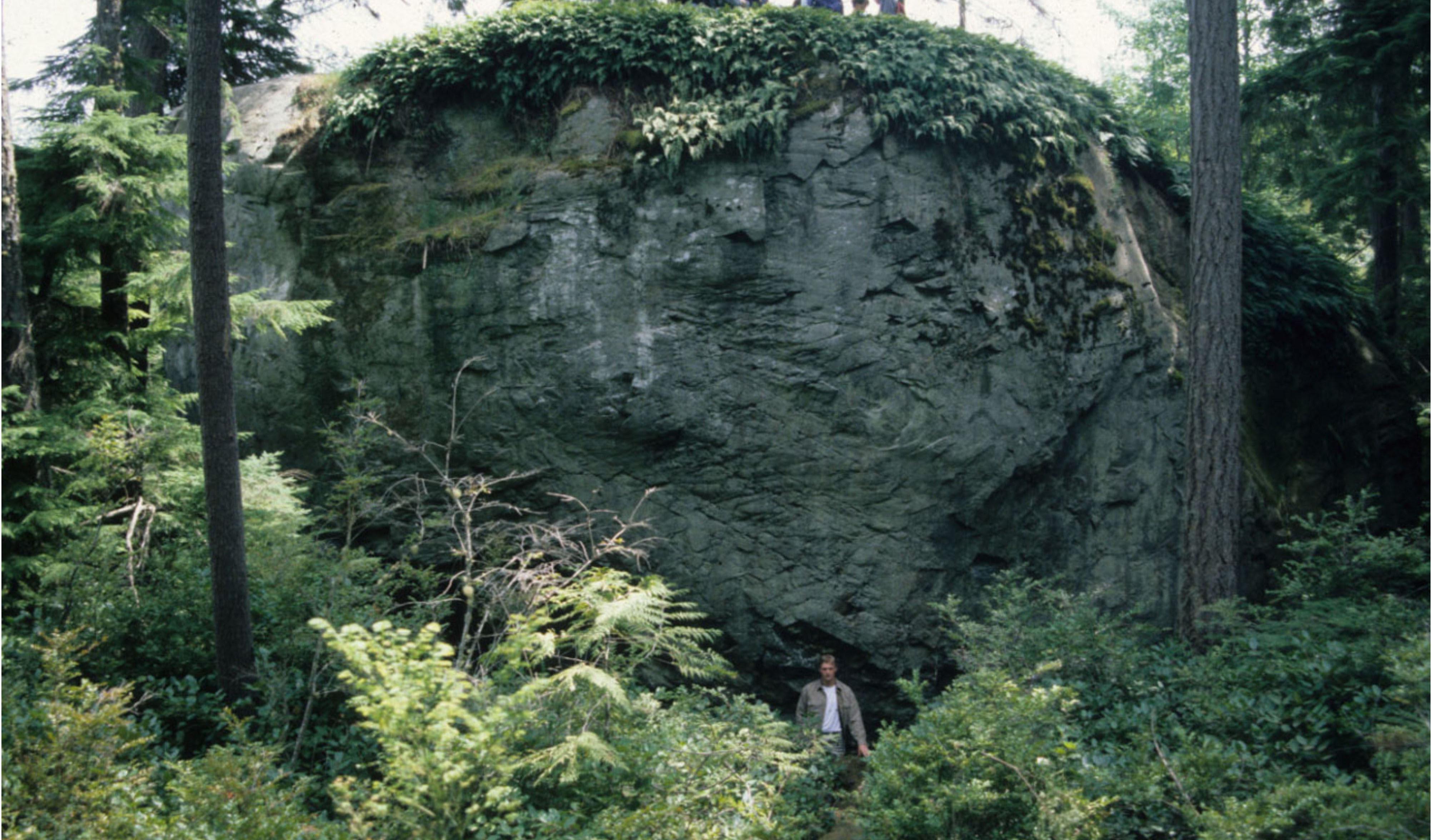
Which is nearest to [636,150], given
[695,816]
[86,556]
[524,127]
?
[524,127]

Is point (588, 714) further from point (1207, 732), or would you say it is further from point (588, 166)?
point (588, 166)

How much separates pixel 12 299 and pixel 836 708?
8.89 metres

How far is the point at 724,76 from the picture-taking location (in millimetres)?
9852

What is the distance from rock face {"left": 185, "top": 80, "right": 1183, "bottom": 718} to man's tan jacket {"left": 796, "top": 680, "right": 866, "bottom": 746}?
2.59 feet

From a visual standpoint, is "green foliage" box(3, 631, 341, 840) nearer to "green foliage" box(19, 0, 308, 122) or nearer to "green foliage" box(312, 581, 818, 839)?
"green foliage" box(312, 581, 818, 839)

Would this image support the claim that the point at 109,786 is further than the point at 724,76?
No

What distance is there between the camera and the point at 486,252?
9789 millimetres

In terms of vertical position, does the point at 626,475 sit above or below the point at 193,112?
below

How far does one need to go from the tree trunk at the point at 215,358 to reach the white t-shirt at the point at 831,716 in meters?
4.92

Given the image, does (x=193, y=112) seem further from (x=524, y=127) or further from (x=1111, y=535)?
(x=1111, y=535)

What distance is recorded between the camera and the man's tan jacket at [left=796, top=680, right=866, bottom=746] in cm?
835

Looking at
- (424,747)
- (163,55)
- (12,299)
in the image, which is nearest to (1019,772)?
(424,747)

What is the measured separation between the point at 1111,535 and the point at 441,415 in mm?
7405

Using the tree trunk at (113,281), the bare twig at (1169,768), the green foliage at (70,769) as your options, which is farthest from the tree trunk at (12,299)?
the bare twig at (1169,768)
